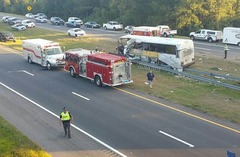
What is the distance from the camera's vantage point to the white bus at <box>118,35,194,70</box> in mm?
33375

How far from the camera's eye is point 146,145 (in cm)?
1745

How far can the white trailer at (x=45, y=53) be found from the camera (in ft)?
116

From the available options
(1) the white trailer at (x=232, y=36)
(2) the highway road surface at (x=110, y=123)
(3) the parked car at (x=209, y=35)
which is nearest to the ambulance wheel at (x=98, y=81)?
(2) the highway road surface at (x=110, y=123)

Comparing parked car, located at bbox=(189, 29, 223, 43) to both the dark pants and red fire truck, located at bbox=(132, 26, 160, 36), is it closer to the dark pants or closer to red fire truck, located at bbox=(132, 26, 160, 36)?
red fire truck, located at bbox=(132, 26, 160, 36)

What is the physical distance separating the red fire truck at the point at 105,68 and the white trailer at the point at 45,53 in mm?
4953

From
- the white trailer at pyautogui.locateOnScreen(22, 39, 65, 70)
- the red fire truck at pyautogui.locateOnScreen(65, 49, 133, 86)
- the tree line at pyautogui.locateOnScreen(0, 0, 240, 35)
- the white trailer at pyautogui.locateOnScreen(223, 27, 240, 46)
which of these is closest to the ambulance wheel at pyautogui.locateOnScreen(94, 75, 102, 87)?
the red fire truck at pyautogui.locateOnScreen(65, 49, 133, 86)

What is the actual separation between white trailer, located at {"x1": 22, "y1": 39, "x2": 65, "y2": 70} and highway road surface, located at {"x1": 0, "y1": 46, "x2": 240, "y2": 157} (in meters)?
5.50

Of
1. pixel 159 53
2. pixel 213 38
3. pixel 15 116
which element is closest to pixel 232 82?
pixel 159 53

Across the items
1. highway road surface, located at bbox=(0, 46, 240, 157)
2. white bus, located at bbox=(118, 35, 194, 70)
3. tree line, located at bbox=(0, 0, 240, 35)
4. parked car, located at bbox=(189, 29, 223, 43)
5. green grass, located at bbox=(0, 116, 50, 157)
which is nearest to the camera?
green grass, located at bbox=(0, 116, 50, 157)

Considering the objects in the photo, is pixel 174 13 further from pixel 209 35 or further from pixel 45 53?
pixel 45 53

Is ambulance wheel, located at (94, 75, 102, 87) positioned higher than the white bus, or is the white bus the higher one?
the white bus

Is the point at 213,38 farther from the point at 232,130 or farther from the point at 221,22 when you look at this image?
the point at 232,130

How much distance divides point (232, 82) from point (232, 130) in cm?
1062

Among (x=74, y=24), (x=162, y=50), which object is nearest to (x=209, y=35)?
(x=162, y=50)
